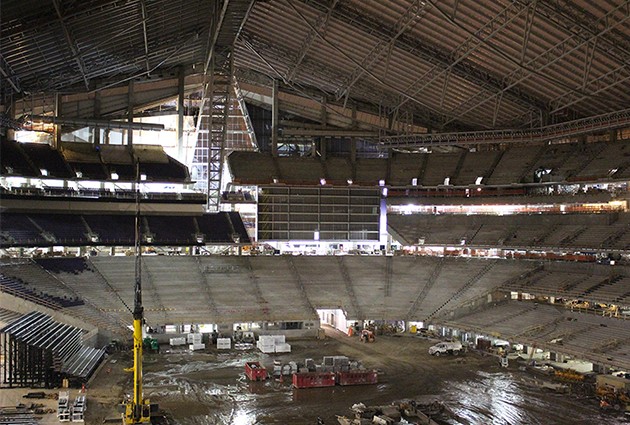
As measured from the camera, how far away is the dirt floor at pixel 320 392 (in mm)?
31938

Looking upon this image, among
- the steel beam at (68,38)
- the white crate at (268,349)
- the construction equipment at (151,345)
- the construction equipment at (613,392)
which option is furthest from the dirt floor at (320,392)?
the steel beam at (68,38)

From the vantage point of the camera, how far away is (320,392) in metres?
36.8

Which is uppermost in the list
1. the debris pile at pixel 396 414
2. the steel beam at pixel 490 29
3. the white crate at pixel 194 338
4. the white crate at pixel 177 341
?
the steel beam at pixel 490 29

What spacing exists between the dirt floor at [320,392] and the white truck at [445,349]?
2.76ft

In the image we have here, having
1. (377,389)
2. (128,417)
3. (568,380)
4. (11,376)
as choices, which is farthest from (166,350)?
(568,380)

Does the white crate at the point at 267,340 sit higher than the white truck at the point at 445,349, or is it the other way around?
the white crate at the point at 267,340

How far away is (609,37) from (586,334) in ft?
61.8

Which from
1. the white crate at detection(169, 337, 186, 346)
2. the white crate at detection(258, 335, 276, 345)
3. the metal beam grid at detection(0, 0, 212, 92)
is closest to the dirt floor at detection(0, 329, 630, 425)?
the white crate at detection(258, 335, 276, 345)

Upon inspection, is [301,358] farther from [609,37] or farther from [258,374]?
[609,37]

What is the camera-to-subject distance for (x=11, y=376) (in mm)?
34625

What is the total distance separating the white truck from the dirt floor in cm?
84

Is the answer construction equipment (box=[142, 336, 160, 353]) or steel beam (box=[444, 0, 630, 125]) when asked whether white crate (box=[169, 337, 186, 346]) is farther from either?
steel beam (box=[444, 0, 630, 125])

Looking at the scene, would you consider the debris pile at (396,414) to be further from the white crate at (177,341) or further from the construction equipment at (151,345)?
the white crate at (177,341)

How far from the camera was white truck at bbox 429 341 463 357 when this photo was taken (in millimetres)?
46812
